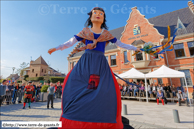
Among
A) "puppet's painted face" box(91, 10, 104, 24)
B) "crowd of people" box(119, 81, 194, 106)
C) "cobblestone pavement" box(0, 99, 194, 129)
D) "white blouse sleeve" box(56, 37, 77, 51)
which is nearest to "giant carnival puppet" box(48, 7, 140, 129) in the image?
"white blouse sleeve" box(56, 37, 77, 51)

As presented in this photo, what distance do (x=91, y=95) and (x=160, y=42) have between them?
1626 cm

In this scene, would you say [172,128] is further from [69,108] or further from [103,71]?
[69,108]

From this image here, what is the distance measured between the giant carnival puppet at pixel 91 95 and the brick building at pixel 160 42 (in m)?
12.2

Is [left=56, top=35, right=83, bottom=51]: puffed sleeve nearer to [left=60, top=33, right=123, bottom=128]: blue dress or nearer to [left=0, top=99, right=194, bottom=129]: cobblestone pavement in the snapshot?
[left=60, top=33, right=123, bottom=128]: blue dress

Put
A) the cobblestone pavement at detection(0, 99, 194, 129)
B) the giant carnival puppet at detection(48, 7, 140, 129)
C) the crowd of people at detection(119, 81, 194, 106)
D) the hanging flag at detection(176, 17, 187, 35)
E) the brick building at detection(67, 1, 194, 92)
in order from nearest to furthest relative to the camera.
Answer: the giant carnival puppet at detection(48, 7, 140, 129) → the cobblestone pavement at detection(0, 99, 194, 129) → the crowd of people at detection(119, 81, 194, 106) → the brick building at detection(67, 1, 194, 92) → the hanging flag at detection(176, 17, 187, 35)

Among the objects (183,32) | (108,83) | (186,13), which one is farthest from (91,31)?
(186,13)

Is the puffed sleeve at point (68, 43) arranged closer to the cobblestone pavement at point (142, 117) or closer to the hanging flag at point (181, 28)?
the cobblestone pavement at point (142, 117)

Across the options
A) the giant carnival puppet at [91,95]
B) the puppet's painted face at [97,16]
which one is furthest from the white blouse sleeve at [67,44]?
the puppet's painted face at [97,16]

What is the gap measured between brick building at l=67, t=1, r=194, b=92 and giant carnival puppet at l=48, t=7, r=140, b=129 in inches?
480

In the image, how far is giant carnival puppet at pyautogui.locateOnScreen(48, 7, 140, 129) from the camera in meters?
1.39

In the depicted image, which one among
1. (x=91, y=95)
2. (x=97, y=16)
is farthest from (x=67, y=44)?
(x=91, y=95)

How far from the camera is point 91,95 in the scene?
1.51m

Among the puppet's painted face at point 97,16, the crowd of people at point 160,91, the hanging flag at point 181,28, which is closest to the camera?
the puppet's painted face at point 97,16

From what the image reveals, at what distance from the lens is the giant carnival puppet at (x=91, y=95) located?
139 centimetres
